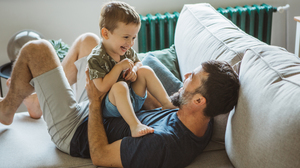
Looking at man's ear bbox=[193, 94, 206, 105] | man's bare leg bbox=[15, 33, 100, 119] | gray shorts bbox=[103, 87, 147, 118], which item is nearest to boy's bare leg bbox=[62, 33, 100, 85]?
man's bare leg bbox=[15, 33, 100, 119]

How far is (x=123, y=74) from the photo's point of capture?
4.66 feet

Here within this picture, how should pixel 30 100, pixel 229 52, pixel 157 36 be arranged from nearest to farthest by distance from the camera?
1. pixel 229 52
2. pixel 30 100
3. pixel 157 36

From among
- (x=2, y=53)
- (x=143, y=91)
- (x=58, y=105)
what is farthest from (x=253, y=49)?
(x=2, y=53)

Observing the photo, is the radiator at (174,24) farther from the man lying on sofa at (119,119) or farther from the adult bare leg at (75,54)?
the man lying on sofa at (119,119)

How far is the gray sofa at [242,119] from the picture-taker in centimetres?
86

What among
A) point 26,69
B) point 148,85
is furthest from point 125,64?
point 26,69

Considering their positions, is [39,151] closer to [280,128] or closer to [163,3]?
[280,128]

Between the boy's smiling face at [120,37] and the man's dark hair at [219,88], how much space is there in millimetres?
396

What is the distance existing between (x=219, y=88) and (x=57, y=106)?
2.73ft

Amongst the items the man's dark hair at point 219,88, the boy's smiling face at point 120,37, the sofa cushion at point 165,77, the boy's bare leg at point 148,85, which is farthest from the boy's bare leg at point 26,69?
the man's dark hair at point 219,88

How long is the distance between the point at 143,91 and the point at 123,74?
14cm

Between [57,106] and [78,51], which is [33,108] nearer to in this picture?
[57,106]

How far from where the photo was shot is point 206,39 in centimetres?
157

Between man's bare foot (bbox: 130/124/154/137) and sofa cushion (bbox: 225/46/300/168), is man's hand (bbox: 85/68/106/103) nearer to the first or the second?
man's bare foot (bbox: 130/124/154/137)
